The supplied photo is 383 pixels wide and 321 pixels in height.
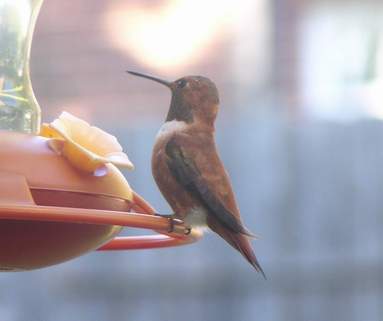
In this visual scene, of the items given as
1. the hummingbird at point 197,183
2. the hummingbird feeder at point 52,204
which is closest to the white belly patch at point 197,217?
the hummingbird at point 197,183

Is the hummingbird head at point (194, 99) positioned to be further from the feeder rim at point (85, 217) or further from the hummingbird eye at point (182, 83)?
the feeder rim at point (85, 217)

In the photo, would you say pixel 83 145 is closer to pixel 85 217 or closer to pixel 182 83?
pixel 85 217

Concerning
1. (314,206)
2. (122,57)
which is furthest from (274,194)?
(122,57)

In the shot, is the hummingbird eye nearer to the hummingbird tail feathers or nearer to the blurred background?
the hummingbird tail feathers

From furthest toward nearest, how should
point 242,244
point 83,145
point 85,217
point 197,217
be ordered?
point 197,217 → point 242,244 → point 83,145 → point 85,217

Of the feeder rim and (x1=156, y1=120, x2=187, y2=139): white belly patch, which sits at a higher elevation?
(x1=156, y1=120, x2=187, y2=139): white belly patch

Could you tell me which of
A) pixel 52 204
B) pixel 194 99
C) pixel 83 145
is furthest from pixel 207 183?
pixel 52 204

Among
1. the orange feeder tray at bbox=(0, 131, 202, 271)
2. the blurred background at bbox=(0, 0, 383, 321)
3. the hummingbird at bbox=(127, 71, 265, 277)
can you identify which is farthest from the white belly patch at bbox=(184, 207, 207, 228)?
the blurred background at bbox=(0, 0, 383, 321)
